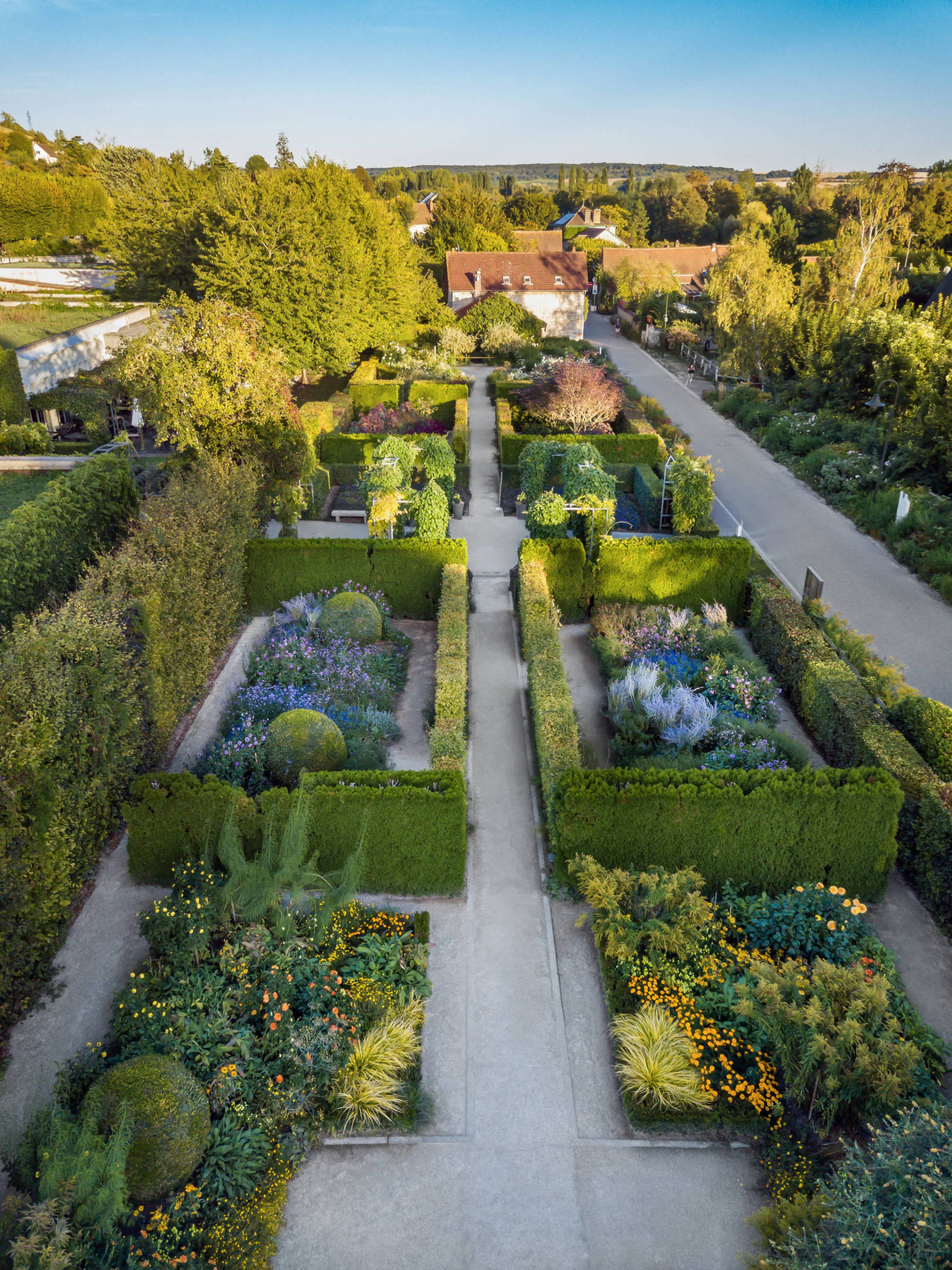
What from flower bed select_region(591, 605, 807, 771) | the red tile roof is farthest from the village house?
flower bed select_region(591, 605, 807, 771)

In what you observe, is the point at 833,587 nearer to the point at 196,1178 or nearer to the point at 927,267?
the point at 196,1178

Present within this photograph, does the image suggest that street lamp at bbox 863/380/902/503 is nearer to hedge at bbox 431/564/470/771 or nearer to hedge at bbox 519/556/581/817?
hedge at bbox 519/556/581/817

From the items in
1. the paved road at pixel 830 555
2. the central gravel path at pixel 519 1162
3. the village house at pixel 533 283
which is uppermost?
the village house at pixel 533 283

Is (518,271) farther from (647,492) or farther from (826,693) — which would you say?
(826,693)

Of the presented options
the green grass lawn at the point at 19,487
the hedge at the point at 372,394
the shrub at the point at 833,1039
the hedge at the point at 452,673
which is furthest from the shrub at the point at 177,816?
the hedge at the point at 372,394

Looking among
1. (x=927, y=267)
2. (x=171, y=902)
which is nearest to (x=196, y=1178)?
(x=171, y=902)

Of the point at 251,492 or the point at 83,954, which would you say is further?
the point at 251,492

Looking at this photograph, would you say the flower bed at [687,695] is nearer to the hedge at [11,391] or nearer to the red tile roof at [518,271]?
the hedge at [11,391]
